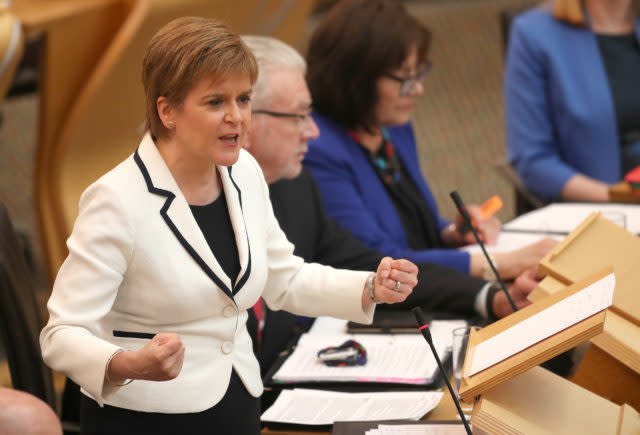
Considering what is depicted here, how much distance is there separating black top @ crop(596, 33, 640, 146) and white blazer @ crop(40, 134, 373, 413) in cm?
219

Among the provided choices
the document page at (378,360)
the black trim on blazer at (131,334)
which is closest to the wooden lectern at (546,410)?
the document page at (378,360)

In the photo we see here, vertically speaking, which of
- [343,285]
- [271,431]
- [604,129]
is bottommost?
[604,129]

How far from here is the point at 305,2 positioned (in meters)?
4.02

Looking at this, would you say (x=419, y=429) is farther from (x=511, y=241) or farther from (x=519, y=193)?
(x=519, y=193)

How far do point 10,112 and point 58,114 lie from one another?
133 inches

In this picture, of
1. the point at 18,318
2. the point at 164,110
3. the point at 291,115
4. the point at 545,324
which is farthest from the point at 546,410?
the point at 291,115

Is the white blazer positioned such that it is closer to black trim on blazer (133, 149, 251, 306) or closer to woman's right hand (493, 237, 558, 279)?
black trim on blazer (133, 149, 251, 306)

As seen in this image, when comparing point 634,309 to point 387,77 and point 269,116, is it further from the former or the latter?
point 387,77

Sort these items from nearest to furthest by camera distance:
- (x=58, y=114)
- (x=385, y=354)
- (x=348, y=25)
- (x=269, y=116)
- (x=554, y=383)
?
(x=554, y=383) → (x=385, y=354) → (x=269, y=116) → (x=348, y=25) → (x=58, y=114)

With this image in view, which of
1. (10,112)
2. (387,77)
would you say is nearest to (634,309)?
(387,77)

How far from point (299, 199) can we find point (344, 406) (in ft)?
2.07

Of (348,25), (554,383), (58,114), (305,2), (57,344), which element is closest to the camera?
(57,344)

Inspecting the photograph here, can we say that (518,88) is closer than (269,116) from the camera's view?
No

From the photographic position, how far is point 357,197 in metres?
2.44
